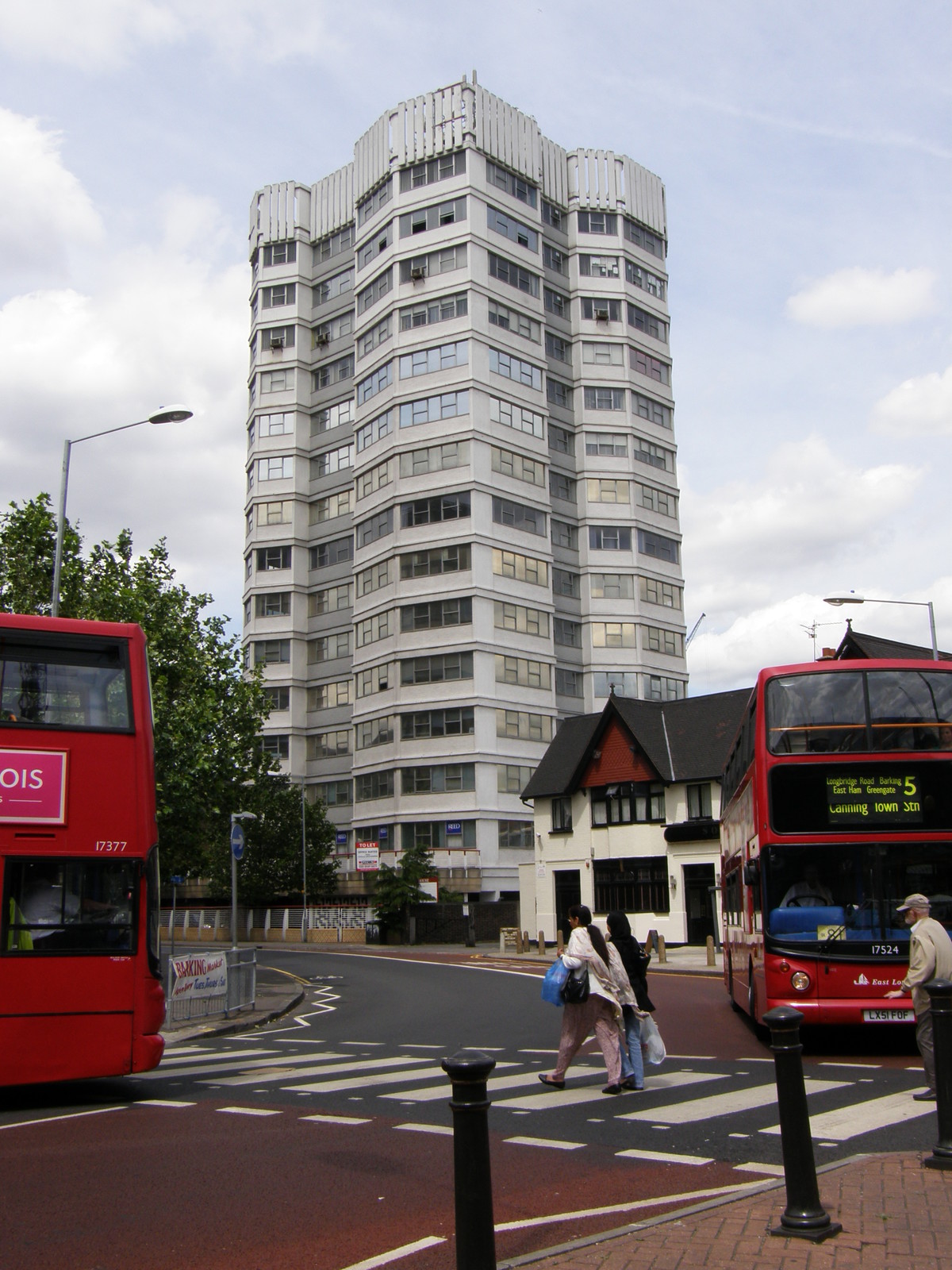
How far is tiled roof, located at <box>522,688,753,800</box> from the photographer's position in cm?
4728

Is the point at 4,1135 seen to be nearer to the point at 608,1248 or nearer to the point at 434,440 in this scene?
the point at 608,1248

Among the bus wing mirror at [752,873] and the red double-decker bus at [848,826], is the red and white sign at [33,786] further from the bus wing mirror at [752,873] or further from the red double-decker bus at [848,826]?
the bus wing mirror at [752,873]

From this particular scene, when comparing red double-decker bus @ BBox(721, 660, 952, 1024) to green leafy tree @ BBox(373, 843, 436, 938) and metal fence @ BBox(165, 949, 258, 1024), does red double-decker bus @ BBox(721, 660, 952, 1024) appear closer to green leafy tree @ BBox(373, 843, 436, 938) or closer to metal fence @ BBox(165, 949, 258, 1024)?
metal fence @ BBox(165, 949, 258, 1024)

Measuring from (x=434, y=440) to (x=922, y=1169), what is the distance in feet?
182

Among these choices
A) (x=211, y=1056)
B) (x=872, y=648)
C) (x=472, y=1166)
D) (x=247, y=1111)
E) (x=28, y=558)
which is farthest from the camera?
(x=872, y=648)

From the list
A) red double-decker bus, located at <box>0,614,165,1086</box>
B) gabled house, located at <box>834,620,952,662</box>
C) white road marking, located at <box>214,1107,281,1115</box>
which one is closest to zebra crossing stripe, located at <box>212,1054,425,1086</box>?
red double-decker bus, located at <box>0,614,165,1086</box>

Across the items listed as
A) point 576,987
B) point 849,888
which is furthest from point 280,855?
point 576,987

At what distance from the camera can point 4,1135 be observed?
963cm

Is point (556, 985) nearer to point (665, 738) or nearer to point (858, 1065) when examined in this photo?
point (858, 1065)

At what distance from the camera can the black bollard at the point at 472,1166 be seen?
4668 mm

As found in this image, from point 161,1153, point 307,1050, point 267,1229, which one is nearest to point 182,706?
point 307,1050

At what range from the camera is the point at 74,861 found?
11.2 m

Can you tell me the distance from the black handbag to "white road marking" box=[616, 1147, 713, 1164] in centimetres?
253

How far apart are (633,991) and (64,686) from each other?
625 centimetres
